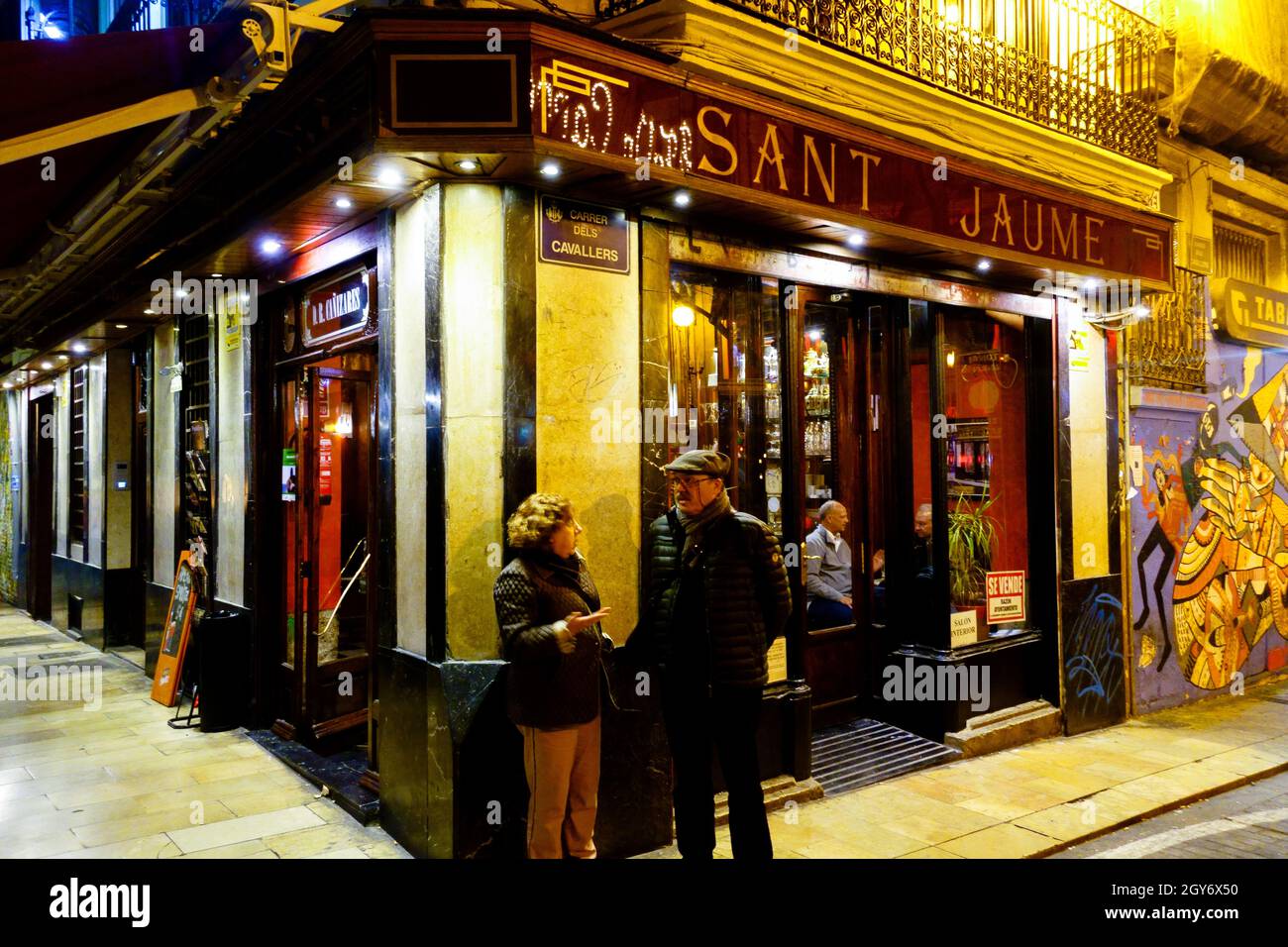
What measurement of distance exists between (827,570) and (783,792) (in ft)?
6.97

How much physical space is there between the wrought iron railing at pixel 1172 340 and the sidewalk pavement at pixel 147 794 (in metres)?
8.20

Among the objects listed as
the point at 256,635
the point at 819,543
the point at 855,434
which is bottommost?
the point at 256,635

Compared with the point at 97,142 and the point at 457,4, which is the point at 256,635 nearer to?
the point at 97,142

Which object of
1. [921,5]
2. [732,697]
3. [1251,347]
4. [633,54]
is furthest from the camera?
[1251,347]

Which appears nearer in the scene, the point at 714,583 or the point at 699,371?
the point at 714,583

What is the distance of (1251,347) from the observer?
10523 millimetres

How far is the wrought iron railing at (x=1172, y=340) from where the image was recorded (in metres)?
9.02

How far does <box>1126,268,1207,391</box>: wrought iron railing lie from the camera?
9016 millimetres

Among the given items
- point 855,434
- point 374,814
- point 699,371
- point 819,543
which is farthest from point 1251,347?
point 374,814

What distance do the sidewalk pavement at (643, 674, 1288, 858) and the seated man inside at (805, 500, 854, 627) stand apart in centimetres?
145

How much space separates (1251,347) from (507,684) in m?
10.2

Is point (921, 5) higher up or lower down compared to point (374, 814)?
higher up

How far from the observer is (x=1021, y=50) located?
8.04 meters

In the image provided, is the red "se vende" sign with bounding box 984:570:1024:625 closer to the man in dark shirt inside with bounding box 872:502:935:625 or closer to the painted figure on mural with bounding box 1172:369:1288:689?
the man in dark shirt inside with bounding box 872:502:935:625
